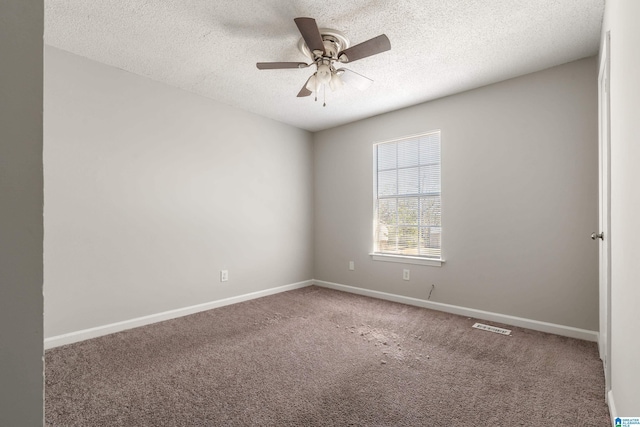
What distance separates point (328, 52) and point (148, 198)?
2191 mm

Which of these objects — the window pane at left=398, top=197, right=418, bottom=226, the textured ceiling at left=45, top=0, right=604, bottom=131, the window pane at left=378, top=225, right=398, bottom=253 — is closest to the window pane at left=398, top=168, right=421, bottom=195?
the window pane at left=398, top=197, right=418, bottom=226

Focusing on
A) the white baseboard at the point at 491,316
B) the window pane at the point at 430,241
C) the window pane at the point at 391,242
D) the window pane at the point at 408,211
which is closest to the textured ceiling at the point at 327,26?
the window pane at the point at 408,211

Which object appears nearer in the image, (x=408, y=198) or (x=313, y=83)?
(x=313, y=83)

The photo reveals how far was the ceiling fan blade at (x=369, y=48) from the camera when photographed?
2.03 meters

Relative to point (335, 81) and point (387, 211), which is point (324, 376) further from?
point (387, 211)

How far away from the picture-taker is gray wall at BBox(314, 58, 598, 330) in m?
2.68

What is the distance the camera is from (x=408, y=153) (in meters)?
3.89

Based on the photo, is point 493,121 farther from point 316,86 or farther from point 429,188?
point 316,86

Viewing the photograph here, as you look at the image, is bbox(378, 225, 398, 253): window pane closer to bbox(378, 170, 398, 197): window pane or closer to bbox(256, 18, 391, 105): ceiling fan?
bbox(378, 170, 398, 197): window pane

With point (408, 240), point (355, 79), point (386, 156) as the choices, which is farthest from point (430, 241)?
point (355, 79)

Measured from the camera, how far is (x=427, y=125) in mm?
3652

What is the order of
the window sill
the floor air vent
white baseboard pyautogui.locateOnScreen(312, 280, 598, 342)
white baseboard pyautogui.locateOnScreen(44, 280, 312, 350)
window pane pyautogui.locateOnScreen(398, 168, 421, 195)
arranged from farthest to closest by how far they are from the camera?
window pane pyautogui.locateOnScreen(398, 168, 421, 195), the window sill, the floor air vent, white baseboard pyautogui.locateOnScreen(312, 280, 598, 342), white baseboard pyautogui.locateOnScreen(44, 280, 312, 350)
